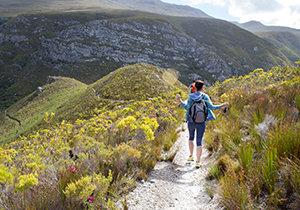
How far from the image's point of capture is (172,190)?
289cm

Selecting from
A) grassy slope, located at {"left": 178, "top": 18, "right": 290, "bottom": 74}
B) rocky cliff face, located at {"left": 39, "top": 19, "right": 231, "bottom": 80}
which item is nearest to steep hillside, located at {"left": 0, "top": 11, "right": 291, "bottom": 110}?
rocky cliff face, located at {"left": 39, "top": 19, "right": 231, "bottom": 80}

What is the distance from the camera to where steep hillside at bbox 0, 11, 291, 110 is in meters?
97.3

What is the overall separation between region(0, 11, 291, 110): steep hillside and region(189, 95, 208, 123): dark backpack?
308ft

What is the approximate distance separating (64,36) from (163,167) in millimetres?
142757

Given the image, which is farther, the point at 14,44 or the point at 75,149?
the point at 14,44

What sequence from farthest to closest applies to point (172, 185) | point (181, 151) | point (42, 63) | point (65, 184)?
1. point (42, 63)
2. point (181, 151)
3. point (172, 185)
4. point (65, 184)

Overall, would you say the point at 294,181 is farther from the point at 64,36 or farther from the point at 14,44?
the point at 14,44

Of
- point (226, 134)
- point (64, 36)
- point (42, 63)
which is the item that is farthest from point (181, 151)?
point (64, 36)

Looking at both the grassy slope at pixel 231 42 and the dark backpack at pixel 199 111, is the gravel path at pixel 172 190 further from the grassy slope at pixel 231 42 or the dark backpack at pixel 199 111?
the grassy slope at pixel 231 42

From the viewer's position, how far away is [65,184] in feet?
6.88

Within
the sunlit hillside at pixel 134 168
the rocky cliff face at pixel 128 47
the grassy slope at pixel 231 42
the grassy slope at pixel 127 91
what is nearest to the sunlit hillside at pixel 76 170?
the sunlit hillside at pixel 134 168

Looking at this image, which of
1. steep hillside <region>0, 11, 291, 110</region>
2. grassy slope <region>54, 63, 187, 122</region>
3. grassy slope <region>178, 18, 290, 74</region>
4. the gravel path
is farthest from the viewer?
grassy slope <region>178, 18, 290, 74</region>

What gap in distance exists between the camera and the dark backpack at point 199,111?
11.5 ft

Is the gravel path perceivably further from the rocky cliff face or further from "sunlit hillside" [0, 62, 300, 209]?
the rocky cliff face
